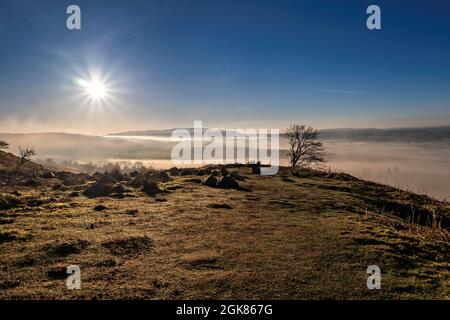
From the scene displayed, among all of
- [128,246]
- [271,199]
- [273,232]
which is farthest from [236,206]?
[128,246]

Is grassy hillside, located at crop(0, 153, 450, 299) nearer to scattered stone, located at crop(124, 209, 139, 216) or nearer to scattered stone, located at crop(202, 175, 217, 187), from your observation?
scattered stone, located at crop(124, 209, 139, 216)

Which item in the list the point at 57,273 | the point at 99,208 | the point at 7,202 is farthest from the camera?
the point at 7,202

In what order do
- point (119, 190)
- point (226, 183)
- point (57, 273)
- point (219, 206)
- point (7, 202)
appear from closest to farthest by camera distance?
point (57, 273), point (7, 202), point (219, 206), point (119, 190), point (226, 183)

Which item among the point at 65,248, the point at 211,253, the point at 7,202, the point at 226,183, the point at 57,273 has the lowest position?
the point at 211,253

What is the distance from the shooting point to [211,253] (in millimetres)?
11766

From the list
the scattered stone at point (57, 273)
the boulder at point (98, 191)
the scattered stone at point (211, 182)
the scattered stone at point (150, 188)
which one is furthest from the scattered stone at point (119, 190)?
the scattered stone at point (57, 273)

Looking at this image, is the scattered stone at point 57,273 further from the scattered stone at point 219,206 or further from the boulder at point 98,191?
the boulder at point 98,191

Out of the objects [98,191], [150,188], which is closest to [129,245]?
[98,191]

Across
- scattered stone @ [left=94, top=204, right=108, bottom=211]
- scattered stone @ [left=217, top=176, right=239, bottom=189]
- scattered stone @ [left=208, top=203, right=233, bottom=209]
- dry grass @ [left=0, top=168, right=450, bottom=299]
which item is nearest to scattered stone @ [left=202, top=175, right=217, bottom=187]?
scattered stone @ [left=217, top=176, right=239, bottom=189]

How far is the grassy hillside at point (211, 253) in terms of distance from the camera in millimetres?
8719

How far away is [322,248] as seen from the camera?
12453 mm

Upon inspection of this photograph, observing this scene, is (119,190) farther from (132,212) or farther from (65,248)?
(65,248)

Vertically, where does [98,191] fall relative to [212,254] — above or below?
above
